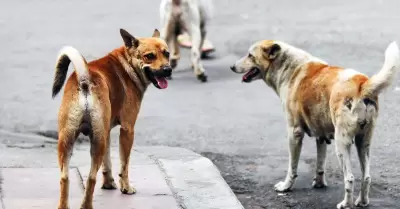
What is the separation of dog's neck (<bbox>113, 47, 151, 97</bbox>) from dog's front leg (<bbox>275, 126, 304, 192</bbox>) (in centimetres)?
145

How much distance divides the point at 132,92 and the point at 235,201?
1.26 metres

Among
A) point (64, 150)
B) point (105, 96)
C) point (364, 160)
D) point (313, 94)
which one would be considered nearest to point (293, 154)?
point (313, 94)

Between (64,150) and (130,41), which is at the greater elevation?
(130,41)

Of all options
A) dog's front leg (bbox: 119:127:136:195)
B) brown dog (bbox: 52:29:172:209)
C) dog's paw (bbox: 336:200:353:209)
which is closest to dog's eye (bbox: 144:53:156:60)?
brown dog (bbox: 52:29:172:209)

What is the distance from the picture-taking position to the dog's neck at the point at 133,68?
24.9 feet

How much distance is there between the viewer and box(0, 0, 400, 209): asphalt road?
8.86 metres

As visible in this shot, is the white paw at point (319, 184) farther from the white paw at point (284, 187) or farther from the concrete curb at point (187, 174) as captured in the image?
the concrete curb at point (187, 174)

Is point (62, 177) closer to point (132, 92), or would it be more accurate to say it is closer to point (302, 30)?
point (132, 92)

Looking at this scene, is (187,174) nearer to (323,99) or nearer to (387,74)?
(323,99)

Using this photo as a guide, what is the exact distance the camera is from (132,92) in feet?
25.1

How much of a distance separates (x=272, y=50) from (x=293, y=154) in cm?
100

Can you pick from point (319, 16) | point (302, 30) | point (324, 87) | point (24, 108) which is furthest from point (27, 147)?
point (319, 16)

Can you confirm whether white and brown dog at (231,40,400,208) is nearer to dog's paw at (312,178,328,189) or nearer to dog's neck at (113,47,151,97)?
dog's paw at (312,178,328,189)

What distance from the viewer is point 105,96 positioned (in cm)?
701
